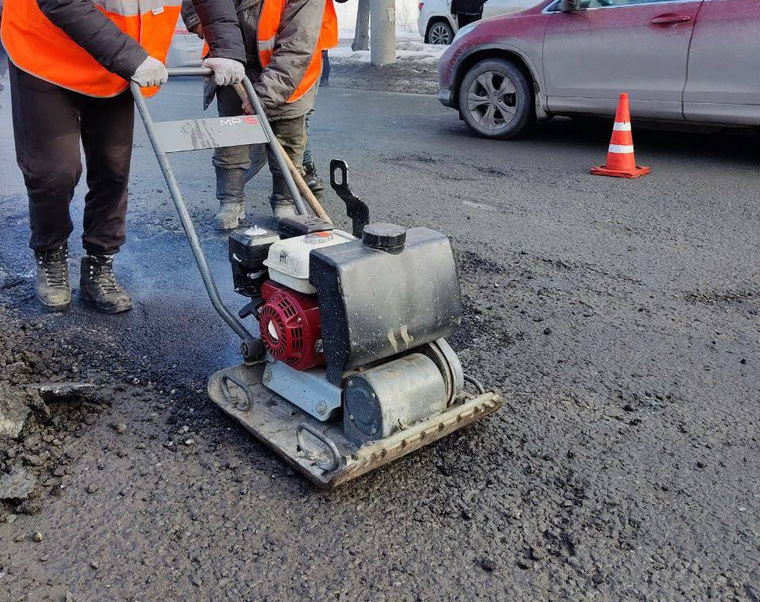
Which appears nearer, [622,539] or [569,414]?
[622,539]

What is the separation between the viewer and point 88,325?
3.51 m

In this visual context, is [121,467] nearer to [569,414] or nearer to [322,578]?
[322,578]

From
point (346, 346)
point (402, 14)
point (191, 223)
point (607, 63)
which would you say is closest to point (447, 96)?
point (607, 63)

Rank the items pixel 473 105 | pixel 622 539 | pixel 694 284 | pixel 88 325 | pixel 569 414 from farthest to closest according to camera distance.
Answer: pixel 473 105 < pixel 694 284 < pixel 88 325 < pixel 569 414 < pixel 622 539

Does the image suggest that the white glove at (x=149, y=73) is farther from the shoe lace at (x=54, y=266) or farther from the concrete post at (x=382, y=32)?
the concrete post at (x=382, y=32)

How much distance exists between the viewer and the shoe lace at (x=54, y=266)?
11.7 ft

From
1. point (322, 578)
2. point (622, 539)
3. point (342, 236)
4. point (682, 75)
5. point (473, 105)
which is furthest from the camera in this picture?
point (473, 105)

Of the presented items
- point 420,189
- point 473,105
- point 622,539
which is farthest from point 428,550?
point 473,105

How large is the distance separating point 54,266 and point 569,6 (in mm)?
5164

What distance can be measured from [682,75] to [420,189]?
245 cm

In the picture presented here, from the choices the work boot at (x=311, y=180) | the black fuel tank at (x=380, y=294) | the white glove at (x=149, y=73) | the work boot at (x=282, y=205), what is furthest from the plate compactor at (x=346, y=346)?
the work boot at (x=311, y=180)

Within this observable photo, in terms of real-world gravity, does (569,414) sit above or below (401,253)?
below

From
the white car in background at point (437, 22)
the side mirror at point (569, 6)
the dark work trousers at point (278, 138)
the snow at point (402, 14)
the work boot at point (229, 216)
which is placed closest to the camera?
the dark work trousers at point (278, 138)

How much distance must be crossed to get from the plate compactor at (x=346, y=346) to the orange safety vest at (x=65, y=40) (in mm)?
702
